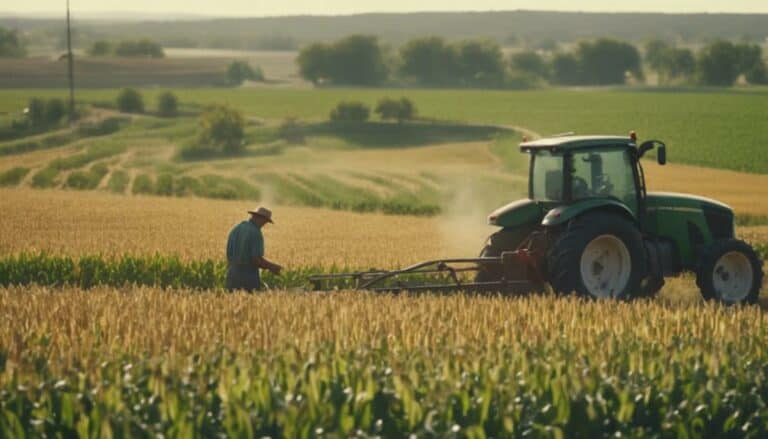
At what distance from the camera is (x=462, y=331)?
40.4 feet

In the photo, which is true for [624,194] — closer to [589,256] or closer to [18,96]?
[589,256]

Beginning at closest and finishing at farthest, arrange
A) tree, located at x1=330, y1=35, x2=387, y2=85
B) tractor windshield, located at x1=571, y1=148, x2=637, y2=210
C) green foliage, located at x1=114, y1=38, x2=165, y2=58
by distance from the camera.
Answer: tractor windshield, located at x1=571, y1=148, x2=637, y2=210
tree, located at x1=330, y1=35, x2=387, y2=85
green foliage, located at x1=114, y1=38, x2=165, y2=58

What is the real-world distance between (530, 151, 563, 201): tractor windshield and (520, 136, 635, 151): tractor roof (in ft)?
0.46

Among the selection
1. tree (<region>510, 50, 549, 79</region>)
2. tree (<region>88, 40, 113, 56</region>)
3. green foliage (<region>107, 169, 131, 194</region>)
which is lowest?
green foliage (<region>107, 169, 131, 194</region>)

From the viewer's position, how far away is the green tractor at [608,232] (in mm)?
15844

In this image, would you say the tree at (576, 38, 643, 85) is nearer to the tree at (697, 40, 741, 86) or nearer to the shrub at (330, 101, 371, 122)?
the tree at (697, 40, 741, 86)

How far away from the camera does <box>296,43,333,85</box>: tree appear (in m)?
109

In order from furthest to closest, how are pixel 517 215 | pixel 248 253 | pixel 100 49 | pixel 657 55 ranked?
1. pixel 100 49
2. pixel 657 55
3. pixel 517 215
4. pixel 248 253

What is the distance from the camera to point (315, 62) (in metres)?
110

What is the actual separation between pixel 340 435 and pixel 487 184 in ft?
127

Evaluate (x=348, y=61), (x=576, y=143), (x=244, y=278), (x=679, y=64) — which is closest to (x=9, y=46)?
(x=348, y=61)

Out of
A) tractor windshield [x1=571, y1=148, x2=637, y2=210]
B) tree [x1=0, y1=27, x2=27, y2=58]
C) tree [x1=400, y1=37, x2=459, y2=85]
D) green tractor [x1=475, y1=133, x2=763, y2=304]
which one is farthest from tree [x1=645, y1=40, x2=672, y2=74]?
tractor windshield [x1=571, y1=148, x2=637, y2=210]

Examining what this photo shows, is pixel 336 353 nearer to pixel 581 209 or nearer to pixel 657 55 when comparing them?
pixel 581 209

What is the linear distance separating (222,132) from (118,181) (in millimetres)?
13638
